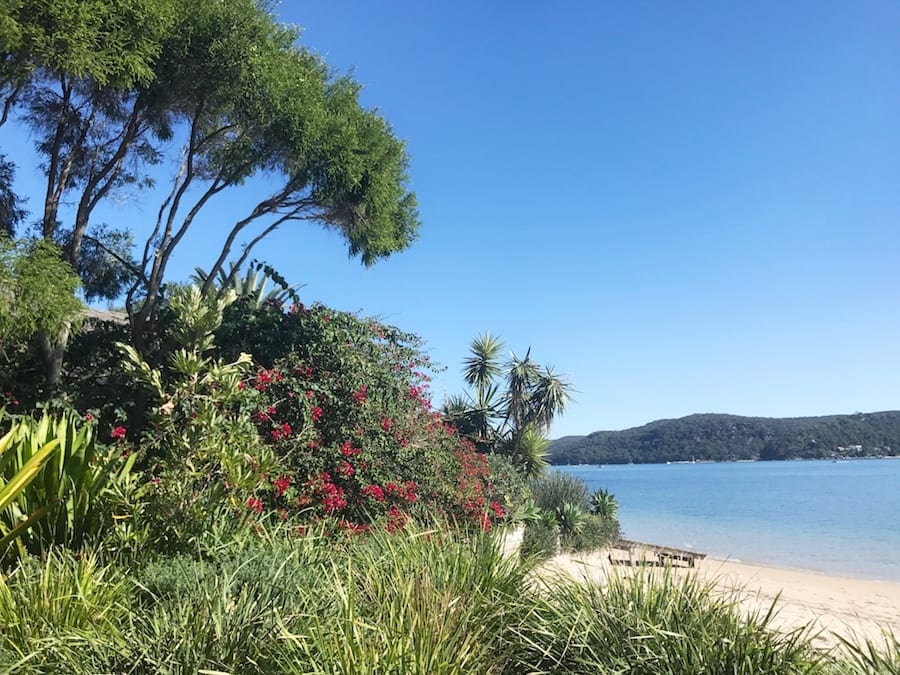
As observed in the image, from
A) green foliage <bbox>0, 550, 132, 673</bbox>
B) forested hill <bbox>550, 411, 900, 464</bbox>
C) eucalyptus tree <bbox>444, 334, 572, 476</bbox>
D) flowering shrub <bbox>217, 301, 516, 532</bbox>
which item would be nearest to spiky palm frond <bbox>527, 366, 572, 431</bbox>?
eucalyptus tree <bbox>444, 334, 572, 476</bbox>

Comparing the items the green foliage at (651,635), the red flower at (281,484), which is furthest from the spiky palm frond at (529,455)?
the green foliage at (651,635)

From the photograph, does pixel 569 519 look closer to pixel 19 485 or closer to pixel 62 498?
pixel 62 498

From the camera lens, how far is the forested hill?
85.9m

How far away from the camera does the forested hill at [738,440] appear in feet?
282

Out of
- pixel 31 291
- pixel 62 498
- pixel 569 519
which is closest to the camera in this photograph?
pixel 62 498

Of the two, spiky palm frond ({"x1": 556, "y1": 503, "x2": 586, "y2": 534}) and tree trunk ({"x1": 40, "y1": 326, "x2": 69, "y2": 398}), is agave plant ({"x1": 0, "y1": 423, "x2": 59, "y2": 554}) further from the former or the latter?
spiky palm frond ({"x1": 556, "y1": 503, "x2": 586, "y2": 534})

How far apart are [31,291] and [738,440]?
10155 centimetres

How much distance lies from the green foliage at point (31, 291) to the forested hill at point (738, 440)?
81621 mm

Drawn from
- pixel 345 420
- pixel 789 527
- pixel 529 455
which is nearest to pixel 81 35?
pixel 345 420

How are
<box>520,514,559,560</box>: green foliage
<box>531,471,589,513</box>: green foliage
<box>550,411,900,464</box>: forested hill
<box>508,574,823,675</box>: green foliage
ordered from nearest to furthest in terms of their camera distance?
<box>508,574,823,675</box>: green foliage, <box>520,514,559,560</box>: green foliage, <box>531,471,589,513</box>: green foliage, <box>550,411,900,464</box>: forested hill

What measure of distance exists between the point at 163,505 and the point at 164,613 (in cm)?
144

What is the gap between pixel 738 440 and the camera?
92.7m

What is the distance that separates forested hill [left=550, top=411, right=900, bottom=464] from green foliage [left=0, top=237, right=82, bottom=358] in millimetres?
81621

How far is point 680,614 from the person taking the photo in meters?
Result: 3.30
